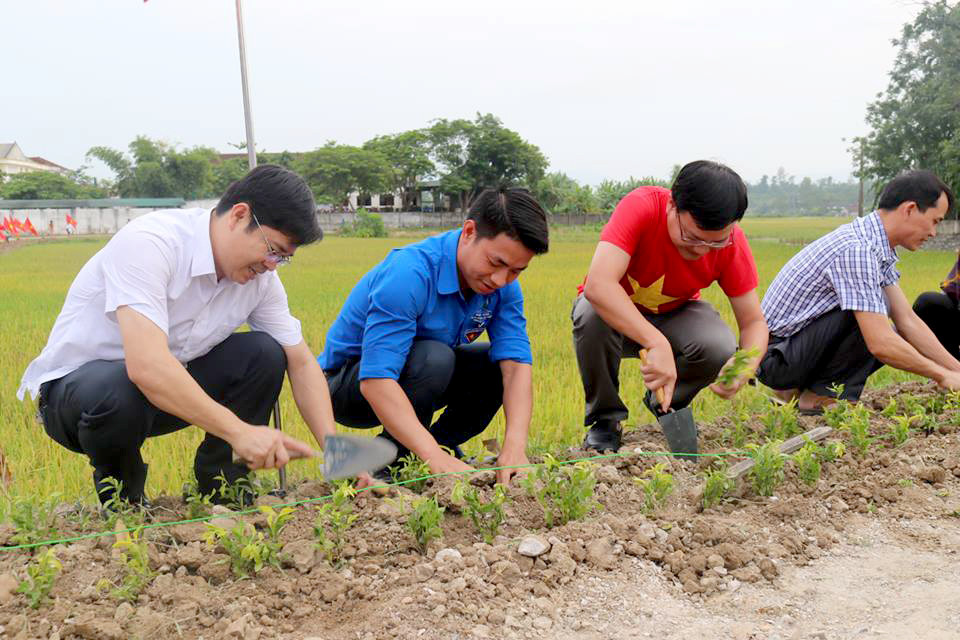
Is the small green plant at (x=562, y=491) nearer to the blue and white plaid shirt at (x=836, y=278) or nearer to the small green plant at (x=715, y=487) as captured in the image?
the small green plant at (x=715, y=487)

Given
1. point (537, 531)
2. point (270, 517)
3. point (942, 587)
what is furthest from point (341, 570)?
point (942, 587)

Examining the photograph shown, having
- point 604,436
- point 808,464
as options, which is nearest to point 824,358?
point 604,436

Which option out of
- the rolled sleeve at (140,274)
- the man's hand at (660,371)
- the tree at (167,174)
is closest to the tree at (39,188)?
the tree at (167,174)

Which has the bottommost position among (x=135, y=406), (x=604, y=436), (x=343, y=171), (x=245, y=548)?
(x=604, y=436)

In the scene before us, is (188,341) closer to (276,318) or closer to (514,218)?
(276,318)

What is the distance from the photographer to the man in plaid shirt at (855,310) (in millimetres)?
3680

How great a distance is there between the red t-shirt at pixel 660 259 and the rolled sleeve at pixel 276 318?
4.37 feet

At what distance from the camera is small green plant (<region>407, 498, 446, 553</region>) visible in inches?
88.4

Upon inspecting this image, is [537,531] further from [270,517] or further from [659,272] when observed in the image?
[659,272]

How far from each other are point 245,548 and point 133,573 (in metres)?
0.31

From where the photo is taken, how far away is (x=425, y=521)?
2246 mm

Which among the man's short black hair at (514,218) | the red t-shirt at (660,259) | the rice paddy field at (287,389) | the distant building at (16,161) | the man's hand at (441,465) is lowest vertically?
the rice paddy field at (287,389)

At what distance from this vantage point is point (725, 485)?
2.65 m

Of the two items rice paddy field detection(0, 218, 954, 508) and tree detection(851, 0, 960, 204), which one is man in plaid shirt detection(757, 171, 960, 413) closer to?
rice paddy field detection(0, 218, 954, 508)
